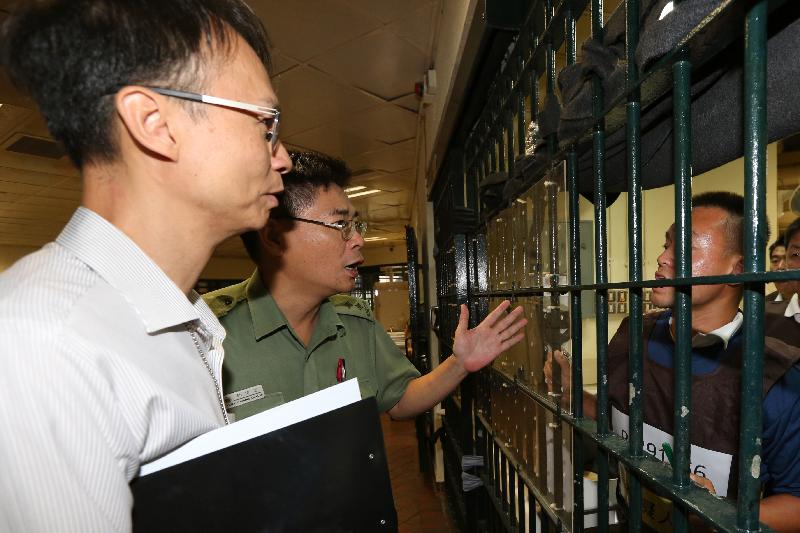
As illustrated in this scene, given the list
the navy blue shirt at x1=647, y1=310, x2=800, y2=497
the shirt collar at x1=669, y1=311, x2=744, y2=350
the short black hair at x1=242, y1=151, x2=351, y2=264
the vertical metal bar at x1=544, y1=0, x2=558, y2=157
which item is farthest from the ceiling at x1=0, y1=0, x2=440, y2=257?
the navy blue shirt at x1=647, y1=310, x2=800, y2=497

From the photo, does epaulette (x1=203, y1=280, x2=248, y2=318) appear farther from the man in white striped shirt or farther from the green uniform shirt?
the man in white striped shirt

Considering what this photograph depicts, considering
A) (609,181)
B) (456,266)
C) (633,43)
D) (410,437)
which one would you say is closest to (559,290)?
(609,181)

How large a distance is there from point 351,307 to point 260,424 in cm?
106

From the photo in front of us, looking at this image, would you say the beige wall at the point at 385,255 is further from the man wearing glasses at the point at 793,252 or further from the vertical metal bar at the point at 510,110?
the vertical metal bar at the point at 510,110

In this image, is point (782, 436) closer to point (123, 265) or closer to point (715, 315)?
point (715, 315)

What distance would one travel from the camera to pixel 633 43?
646 millimetres

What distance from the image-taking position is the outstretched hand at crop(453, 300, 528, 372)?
137cm

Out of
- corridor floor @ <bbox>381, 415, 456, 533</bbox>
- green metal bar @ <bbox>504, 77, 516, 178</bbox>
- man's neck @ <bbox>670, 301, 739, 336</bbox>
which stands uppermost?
green metal bar @ <bbox>504, 77, 516, 178</bbox>

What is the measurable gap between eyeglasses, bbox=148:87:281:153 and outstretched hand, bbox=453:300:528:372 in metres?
0.86

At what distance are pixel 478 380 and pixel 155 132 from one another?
1.70 meters

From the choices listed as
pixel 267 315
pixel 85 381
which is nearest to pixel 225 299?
pixel 267 315

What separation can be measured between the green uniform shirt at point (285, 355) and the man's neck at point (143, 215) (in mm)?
677

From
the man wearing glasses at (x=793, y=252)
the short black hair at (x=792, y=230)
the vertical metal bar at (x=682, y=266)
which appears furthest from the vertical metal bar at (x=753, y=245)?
the short black hair at (x=792, y=230)

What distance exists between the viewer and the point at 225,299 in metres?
Result: 1.54
